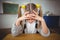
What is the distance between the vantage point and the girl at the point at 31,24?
1.68 ft

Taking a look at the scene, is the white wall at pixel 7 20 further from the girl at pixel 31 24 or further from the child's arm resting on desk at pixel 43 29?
the child's arm resting on desk at pixel 43 29

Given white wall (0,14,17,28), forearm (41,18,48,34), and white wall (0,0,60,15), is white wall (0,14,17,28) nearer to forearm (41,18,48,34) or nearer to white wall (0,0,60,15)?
white wall (0,0,60,15)

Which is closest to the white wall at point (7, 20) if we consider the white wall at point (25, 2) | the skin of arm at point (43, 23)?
the white wall at point (25, 2)

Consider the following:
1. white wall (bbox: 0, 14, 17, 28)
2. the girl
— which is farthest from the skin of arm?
white wall (bbox: 0, 14, 17, 28)

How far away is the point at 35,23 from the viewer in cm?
53

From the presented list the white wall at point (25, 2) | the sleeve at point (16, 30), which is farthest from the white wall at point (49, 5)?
the sleeve at point (16, 30)

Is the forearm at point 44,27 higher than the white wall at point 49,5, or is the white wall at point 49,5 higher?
the white wall at point 49,5

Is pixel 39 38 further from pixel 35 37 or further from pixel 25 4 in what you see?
pixel 25 4

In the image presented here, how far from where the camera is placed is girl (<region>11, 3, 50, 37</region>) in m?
0.51

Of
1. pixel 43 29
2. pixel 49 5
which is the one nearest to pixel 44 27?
pixel 43 29

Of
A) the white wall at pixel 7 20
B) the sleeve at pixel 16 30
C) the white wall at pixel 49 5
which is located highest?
the white wall at pixel 49 5

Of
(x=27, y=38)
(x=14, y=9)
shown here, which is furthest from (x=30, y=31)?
(x=14, y=9)

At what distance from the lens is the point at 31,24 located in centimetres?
53

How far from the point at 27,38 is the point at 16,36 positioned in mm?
59
